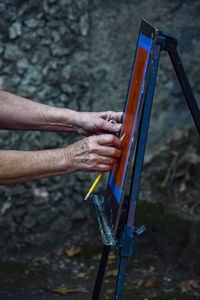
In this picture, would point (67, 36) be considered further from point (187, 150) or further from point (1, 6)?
point (187, 150)


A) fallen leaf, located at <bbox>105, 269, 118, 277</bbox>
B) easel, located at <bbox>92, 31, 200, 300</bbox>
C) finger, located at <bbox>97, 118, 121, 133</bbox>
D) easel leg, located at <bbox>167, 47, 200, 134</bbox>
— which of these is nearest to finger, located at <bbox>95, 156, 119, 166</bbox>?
easel, located at <bbox>92, 31, 200, 300</bbox>

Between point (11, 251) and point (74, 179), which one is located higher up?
point (74, 179)

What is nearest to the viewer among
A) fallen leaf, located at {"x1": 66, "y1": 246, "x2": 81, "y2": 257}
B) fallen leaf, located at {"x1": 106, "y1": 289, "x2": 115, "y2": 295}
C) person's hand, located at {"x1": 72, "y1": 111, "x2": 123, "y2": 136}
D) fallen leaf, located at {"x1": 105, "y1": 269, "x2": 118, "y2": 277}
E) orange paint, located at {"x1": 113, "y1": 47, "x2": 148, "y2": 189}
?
orange paint, located at {"x1": 113, "y1": 47, "x2": 148, "y2": 189}

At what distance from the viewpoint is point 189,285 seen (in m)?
3.17

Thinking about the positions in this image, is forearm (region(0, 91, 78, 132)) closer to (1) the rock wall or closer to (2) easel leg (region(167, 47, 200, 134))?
(2) easel leg (region(167, 47, 200, 134))

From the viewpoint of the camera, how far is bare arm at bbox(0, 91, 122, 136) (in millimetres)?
2377

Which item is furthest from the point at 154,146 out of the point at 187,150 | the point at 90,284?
the point at 90,284

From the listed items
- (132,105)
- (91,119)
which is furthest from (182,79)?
(91,119)

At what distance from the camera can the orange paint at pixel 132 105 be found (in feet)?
6.04

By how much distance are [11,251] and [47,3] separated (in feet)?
6.16

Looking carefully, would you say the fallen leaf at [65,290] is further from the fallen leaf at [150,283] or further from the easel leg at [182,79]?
the easel leg at [182,79]

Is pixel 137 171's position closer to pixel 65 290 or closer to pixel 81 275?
pixel 65 290

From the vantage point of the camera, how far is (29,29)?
344 cm

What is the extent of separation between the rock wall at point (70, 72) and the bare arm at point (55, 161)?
1.53 meters
